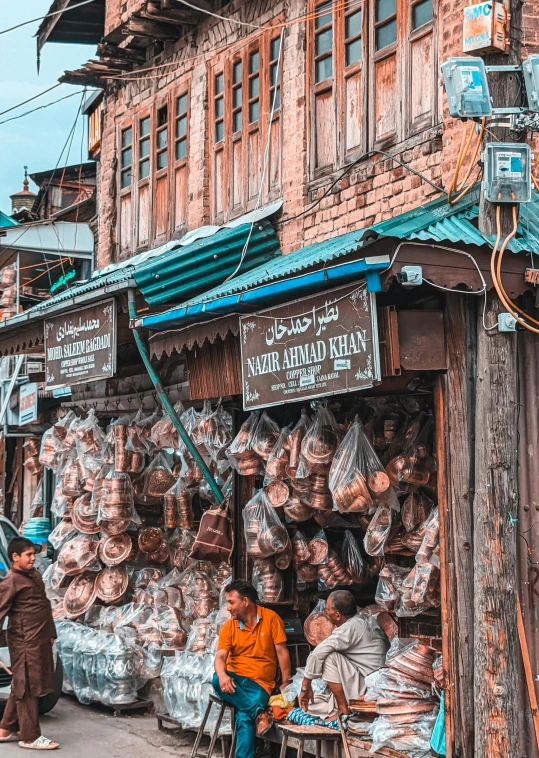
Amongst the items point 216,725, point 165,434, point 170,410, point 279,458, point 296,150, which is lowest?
point 216,725

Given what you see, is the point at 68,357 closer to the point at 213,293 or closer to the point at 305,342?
the point at 213,293

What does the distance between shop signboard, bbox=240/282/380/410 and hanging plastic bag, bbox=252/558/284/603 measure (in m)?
1.84

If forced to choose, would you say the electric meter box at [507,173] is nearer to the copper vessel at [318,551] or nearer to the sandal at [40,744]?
the copper vessel at [318,551]

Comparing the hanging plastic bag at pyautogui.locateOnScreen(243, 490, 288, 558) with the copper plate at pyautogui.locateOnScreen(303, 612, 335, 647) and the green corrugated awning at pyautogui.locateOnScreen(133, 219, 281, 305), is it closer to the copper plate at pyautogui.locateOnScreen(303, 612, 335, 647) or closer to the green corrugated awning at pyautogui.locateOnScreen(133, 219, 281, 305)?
the copper plate at pyautogui.locateOnScreen(303, 612, 335, 647)

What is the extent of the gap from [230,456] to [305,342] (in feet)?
7.41

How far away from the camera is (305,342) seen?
7.31m

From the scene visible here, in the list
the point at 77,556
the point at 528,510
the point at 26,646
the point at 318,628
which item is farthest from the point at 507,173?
the point at 77,556

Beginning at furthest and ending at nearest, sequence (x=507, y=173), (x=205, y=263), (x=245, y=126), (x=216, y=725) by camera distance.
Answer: (x=245, y=126) → (x=205, y=263) → (x=216, y=725) → (x=507, y=173)

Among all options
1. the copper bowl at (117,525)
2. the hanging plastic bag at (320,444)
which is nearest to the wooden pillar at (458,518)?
the hanging plastic bag at (320,444)

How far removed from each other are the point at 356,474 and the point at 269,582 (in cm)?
203

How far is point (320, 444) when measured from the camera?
8164 mm

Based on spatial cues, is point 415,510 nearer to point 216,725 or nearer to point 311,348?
point 311,348

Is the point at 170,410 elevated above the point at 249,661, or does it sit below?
above

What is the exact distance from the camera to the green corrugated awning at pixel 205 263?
939 cm
